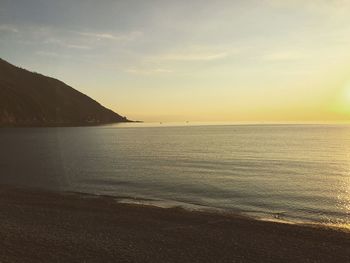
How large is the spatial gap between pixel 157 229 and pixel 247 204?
1347 cm

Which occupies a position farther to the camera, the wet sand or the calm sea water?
the calm sea water

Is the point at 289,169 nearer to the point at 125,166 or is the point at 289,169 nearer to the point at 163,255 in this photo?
the point at 125,166

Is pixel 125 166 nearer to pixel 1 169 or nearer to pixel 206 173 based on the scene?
pixel 206 173

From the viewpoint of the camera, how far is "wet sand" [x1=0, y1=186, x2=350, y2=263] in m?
20.9

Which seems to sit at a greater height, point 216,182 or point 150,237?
point 150,237

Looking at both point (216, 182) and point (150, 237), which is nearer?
point (150, 237)

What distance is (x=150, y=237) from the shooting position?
24.4 m

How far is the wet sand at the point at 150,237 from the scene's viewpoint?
20.9 m

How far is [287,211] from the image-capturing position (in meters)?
34.5

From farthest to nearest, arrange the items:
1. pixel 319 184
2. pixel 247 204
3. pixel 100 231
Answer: pixel 319 184 < pixel 247 204 < pixel 100 231

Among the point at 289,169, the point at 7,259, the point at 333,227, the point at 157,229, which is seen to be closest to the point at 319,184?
the point at 289,169

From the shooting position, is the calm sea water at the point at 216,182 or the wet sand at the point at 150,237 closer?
the wet sand at the point at 150,237

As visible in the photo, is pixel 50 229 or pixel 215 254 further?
pixel 50 229

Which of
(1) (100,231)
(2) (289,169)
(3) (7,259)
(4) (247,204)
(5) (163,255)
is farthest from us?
(2) (289,169)
